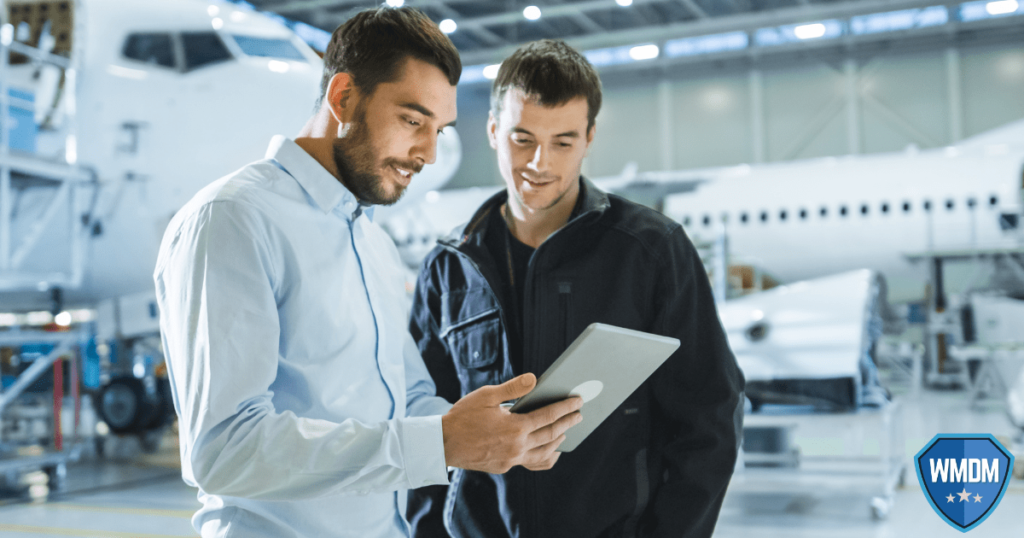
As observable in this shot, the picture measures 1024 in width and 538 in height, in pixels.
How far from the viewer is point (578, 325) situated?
191cm

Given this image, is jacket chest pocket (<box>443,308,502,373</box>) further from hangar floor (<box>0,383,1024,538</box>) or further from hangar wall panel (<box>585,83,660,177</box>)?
hangar wall panel (<box>585,83,660,177</box>)

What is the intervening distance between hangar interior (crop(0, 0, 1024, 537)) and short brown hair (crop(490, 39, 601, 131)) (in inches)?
16.7

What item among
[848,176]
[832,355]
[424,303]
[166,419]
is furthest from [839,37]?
[424,303]

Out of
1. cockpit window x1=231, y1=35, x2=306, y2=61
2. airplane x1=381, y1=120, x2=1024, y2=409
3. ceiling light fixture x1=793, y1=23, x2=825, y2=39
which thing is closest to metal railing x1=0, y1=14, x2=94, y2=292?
cockpit window x1=231, y1=35, x2=306, y2=61

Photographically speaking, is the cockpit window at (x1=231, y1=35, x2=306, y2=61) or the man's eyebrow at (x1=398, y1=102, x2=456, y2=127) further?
the cockpit window at (x1=231, y1=35, x2=306, y2=61)

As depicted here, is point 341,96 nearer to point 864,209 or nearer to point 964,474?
point 964,474

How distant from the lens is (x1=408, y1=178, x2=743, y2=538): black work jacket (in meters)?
1.77

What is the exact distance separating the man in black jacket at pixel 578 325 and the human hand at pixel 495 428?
1.71ft

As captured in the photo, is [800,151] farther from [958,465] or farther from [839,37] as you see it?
[958,465]

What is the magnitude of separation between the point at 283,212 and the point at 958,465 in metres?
3.10

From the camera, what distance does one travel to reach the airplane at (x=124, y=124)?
7355 mm

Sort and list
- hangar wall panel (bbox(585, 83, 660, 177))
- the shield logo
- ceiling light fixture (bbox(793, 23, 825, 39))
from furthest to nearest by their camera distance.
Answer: hangar wall panel (bbox(585, 83, 660, 177)), ceiling light fixture (bbox(793, 23, 825, 39)), the shield logo

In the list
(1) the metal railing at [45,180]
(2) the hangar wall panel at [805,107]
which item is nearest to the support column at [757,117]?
(2) the hangar wall panel at [805,107]

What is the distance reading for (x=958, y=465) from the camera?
3.25 metres
